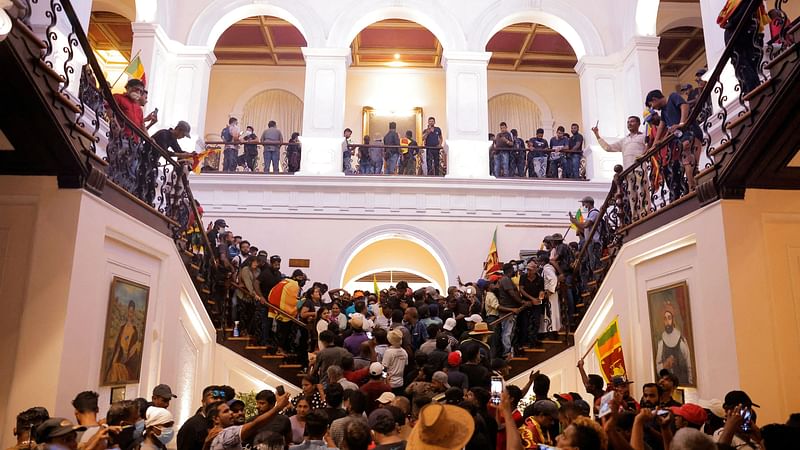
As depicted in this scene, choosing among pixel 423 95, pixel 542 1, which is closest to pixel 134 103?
pixel 542 1

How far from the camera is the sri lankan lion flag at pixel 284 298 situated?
31.9 feet

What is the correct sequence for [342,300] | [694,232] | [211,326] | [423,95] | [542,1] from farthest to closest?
[423,95] < [542,1] < [342,300] < [211,326] < [694,232]

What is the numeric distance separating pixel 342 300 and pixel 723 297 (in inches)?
265

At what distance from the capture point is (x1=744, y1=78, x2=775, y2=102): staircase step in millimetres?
5211

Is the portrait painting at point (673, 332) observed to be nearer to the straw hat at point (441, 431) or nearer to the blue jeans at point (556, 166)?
the straw hat at point (441, 431)

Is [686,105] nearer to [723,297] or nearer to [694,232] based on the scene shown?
[694,232]

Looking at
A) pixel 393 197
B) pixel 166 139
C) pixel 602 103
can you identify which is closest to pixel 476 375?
pixel 166 139

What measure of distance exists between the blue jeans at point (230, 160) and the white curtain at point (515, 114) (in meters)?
8.16

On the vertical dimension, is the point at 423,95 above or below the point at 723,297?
above

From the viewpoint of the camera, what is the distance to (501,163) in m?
15.0

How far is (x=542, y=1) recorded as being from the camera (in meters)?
15.7

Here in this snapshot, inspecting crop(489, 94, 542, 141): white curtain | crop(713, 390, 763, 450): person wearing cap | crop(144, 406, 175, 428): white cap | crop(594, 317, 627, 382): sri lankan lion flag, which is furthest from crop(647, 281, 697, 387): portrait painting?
crop(489, 94, 542, 141): white curtain

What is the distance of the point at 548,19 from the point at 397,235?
6.66 m

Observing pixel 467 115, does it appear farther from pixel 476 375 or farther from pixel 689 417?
pixel 689 417
